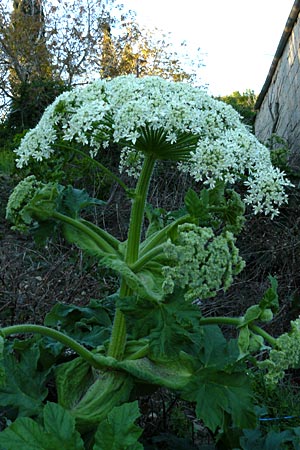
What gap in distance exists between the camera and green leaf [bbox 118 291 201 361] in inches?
82.3

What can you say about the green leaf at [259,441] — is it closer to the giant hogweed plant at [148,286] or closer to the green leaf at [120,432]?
the giant hogweed plant at [148,286]

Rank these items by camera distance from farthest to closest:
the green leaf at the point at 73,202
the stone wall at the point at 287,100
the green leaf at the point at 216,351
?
1. the stone wall at the point at 287,100
2. the green leaf at the point at 73,202
3. the green leaf at the point at 216,351

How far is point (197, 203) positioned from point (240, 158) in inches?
10.5

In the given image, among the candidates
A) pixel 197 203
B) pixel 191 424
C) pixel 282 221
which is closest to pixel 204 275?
pixel 197 203

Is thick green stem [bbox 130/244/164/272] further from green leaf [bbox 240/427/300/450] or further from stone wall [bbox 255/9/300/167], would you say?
stone wall [bbox 255/9/300/167]

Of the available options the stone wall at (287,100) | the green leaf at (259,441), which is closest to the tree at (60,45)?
the stone wall at (287,100)

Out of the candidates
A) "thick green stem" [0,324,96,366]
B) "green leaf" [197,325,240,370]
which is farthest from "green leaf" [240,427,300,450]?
"thick green stem" [0,324,96,366]

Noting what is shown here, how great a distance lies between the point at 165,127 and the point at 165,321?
0.73 m

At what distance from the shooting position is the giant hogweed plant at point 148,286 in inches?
80.2

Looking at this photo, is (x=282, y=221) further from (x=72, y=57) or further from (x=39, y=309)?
(x=72, y=57)

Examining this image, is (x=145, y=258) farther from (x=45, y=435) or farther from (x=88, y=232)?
(x=45, y=435)

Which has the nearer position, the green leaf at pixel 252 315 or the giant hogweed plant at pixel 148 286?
the giant hogweed plant at pixel 148 286

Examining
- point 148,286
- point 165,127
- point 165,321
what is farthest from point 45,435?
point 165,127

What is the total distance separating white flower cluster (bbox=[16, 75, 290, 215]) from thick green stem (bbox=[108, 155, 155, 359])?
115mm
